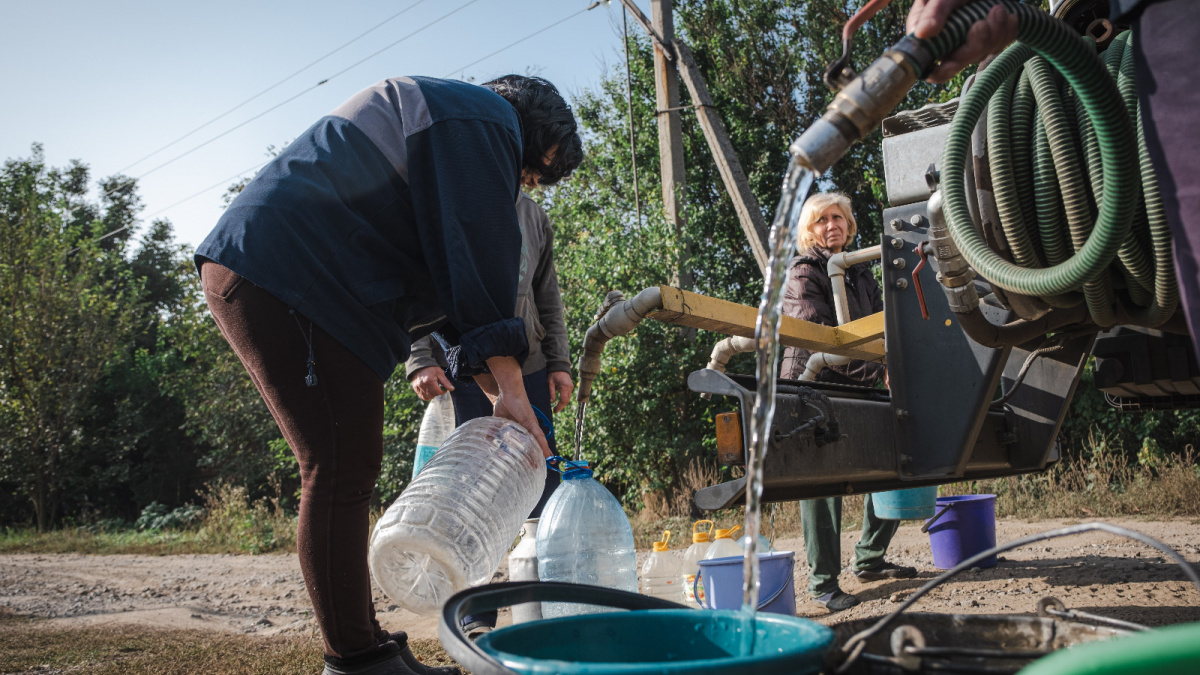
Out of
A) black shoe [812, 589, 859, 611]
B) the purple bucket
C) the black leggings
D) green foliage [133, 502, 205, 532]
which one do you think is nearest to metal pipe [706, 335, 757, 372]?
black shoe [812, 589, 859, 611]

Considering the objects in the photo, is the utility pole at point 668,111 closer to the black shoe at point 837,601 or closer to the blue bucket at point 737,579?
the black shoe at point 837,601

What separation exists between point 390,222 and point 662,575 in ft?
7.09

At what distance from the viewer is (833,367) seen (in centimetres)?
417

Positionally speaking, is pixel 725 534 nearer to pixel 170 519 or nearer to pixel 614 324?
pixel 614 324

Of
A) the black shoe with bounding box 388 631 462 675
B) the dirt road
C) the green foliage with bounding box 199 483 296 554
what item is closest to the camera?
the black shoe with bounding box 388 631 462 675

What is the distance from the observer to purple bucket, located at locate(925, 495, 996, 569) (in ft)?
13.7

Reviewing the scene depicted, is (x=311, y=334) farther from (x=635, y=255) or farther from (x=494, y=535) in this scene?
(x=635, y=255)

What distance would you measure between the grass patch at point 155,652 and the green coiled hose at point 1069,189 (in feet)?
8.06

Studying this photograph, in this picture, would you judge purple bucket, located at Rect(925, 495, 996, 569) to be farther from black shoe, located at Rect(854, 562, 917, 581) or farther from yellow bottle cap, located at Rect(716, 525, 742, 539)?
yellow bottle cap, located at Rect(716, 525, 742, 539)

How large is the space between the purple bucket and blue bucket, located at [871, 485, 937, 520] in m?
0.33

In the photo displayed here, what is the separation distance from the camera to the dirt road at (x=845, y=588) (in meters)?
3.37

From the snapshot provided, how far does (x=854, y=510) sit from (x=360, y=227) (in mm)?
6079

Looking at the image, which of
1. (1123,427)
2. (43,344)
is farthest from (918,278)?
(43,344)

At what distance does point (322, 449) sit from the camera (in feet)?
7.31
